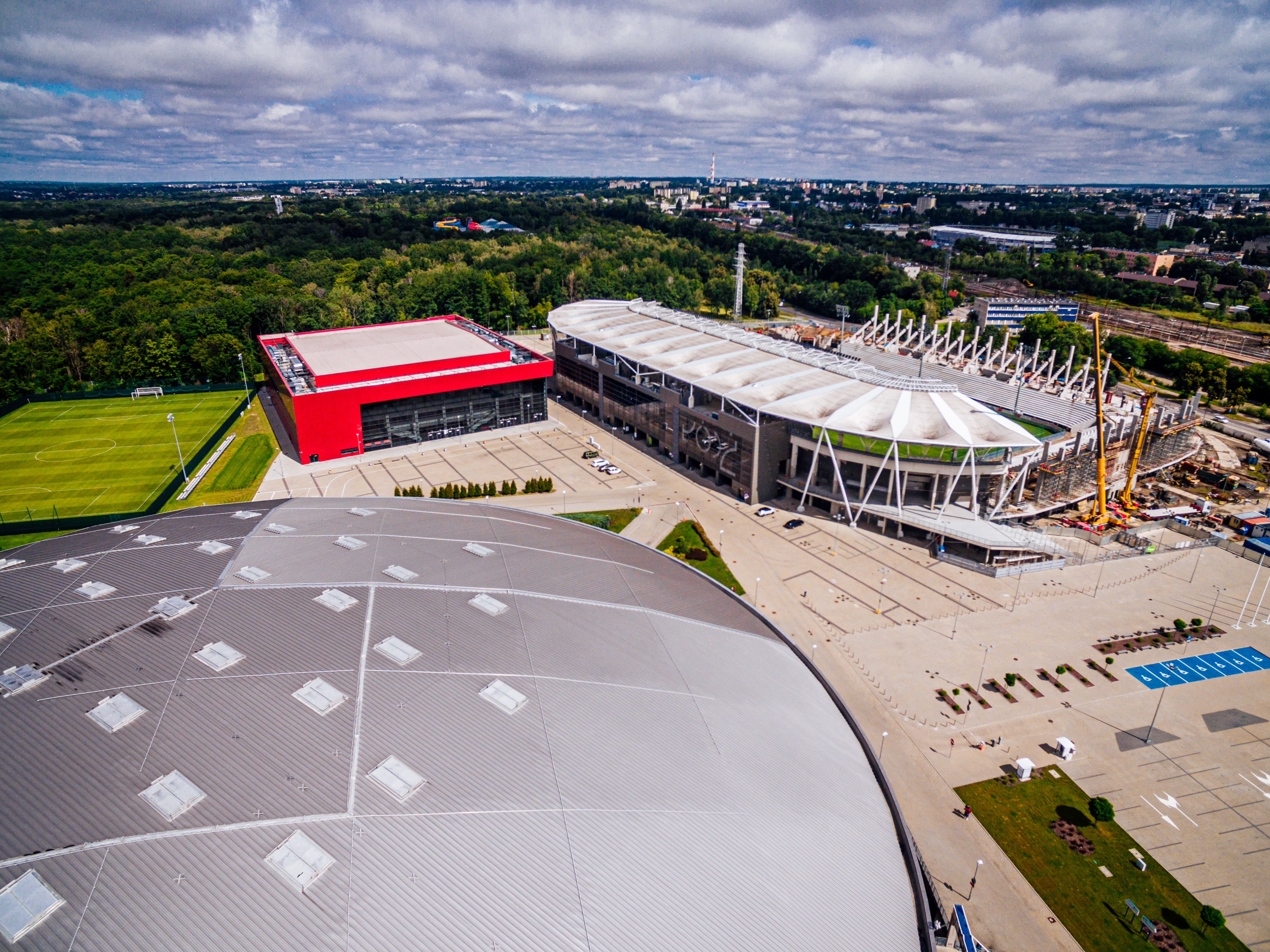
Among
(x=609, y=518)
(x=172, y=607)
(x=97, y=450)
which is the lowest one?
(x=97, y=450)

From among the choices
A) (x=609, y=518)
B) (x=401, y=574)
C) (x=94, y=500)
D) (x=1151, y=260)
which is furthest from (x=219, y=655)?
(x=1151, y=260)

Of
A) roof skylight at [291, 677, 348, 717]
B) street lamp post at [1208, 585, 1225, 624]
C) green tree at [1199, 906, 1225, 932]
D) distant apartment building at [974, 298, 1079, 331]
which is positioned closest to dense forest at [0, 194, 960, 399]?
distant apartment building at [974, 298, 1079, 331]

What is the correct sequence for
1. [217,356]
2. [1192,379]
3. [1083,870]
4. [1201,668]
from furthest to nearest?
1. [217,356]
2. [1192,379]
3. [1201,668]
4. [1083,870]

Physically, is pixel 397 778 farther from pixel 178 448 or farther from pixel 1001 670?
pixel 178 448

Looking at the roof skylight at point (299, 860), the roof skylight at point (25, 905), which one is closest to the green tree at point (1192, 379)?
the roof skylight at point (299, 860)

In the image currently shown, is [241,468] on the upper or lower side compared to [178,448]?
lower

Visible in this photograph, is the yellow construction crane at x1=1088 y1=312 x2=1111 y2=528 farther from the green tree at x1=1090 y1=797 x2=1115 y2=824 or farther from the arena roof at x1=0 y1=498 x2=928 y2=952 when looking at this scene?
the arena roof at x1=0 y1=498 x2=928 y2=952
